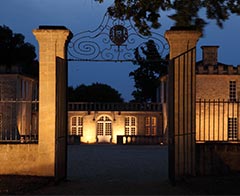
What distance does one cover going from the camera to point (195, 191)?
396 inches

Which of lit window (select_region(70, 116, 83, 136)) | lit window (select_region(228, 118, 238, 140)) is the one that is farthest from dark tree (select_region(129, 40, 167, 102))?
lit window (select_region(228, 118, 238, 140))

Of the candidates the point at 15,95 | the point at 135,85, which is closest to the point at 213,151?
the point at 15,95

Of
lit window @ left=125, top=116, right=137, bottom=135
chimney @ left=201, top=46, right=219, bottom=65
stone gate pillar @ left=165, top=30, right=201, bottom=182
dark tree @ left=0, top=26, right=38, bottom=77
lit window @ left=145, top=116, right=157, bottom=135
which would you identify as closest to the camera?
stone gate pillar @ left=165, top=30, right=201, bottom=182

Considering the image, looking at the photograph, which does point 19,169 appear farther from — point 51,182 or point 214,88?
point 214,88

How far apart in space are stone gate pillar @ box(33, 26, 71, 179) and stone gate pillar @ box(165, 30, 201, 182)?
2.41m

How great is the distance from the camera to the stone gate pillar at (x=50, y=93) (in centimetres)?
1179

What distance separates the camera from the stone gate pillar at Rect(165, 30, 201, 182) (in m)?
11.7

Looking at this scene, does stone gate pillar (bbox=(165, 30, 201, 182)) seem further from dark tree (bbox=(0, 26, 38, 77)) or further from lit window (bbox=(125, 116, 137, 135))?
dark tree (bbox=(0, 26, 38, 77))

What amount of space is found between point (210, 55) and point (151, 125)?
28.4 feet

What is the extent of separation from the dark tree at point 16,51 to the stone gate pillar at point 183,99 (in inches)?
1392

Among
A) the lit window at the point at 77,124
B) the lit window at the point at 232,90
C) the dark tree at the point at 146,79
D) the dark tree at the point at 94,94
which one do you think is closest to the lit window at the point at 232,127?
the lit window at the point at 232,90

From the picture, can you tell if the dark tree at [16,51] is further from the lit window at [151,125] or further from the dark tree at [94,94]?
the lit window at [151,125]

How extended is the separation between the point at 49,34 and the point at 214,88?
2431 cm

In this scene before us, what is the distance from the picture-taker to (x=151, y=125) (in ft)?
139
